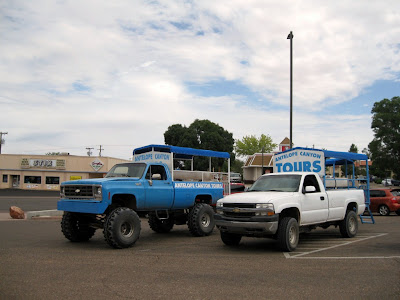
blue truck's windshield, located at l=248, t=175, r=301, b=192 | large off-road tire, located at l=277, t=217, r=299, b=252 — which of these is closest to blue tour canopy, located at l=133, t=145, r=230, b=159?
blue truck's windshield, located at l=248, t=175, r=301, b=192

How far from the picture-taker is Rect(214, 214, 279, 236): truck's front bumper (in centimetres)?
910

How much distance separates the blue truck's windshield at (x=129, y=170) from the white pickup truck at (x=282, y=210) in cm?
251

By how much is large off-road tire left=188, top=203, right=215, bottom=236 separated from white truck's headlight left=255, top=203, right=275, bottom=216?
350cm

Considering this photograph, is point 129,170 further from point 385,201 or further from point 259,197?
point 385,201

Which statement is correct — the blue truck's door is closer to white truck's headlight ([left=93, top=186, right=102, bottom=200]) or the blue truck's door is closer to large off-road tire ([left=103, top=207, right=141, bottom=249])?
large off-road tire ([left=103, top=207, right=141, bottom=249])

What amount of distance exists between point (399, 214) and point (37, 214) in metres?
18.3

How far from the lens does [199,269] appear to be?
24.9 feet

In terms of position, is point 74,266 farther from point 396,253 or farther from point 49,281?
point 396,253

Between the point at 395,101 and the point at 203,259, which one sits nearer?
the point at 203,259

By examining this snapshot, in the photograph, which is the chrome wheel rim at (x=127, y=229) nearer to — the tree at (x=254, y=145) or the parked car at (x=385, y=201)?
the parked car at (x=385, y=201)

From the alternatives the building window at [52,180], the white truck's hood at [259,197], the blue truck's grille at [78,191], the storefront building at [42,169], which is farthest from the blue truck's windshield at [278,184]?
the building window at [52,180]

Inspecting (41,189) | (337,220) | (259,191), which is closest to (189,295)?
(259,191)

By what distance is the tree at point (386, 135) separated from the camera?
56.1 m

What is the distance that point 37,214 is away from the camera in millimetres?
19359
